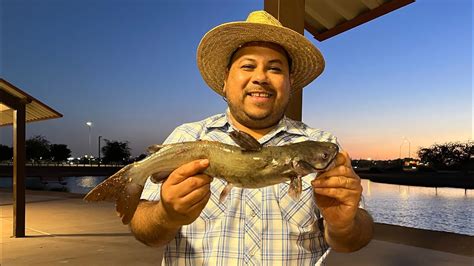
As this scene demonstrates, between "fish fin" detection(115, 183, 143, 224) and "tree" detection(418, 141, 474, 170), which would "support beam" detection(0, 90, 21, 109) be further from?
"tree" detection(418, 141, 474, 170)

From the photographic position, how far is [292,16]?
15.2 ft

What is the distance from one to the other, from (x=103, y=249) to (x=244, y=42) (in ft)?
19.3

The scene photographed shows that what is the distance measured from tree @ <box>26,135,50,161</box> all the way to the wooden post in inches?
5344

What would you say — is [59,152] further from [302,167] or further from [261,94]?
[302,167]

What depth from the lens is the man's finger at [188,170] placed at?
2002 mm

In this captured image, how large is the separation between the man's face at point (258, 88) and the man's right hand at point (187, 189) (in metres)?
0.72

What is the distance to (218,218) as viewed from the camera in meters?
2.51

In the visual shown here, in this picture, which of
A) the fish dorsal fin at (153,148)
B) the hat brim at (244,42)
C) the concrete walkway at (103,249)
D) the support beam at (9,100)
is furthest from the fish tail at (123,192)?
the support beam at (9,100)

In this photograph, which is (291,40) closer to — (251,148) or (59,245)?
(251,148)

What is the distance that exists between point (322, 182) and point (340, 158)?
14 centimetres

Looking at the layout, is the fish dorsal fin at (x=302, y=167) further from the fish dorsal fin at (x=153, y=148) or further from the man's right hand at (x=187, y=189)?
the fish dorsal fin at (x=153, y=148)

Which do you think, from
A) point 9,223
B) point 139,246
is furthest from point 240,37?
point 9,223

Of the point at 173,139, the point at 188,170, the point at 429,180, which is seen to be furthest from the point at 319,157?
the point at 429,180

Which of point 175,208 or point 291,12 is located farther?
point 291,12
